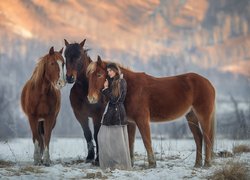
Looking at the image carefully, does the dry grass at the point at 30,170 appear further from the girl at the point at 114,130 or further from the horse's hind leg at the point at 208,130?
the horse's hind leg at the point at 208,130

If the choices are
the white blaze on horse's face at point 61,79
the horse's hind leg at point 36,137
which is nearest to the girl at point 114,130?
the white blaze on horse's face at point 61,79

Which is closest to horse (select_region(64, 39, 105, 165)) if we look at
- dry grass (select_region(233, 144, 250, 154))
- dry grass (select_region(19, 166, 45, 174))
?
dry grass (select_region(19, 166, 45, 174))

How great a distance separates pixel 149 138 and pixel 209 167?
129 centimetres

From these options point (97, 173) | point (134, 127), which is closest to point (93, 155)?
point (134, 127)

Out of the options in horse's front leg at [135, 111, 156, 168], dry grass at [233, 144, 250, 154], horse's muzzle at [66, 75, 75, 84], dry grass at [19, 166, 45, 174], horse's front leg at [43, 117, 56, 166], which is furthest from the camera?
dry grass at [233, 144, 250, 154]

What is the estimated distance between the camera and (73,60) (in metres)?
6.78

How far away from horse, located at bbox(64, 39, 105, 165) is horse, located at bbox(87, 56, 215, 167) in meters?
0.79

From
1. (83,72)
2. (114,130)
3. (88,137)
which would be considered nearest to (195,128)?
(114,130)

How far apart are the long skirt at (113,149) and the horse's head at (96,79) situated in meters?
0.60

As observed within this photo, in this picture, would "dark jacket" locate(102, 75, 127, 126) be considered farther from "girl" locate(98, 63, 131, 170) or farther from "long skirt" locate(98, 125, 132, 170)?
"long skirt" locate(98, 125, 132, 170)

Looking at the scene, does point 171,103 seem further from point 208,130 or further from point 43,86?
point 43,86

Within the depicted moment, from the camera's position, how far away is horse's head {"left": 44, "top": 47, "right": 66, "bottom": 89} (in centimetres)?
615

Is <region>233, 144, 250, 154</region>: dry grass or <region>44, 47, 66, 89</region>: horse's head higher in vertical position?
<region>44, 47, 66, 89</region>: horse's head

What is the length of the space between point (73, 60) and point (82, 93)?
76 centimetres
